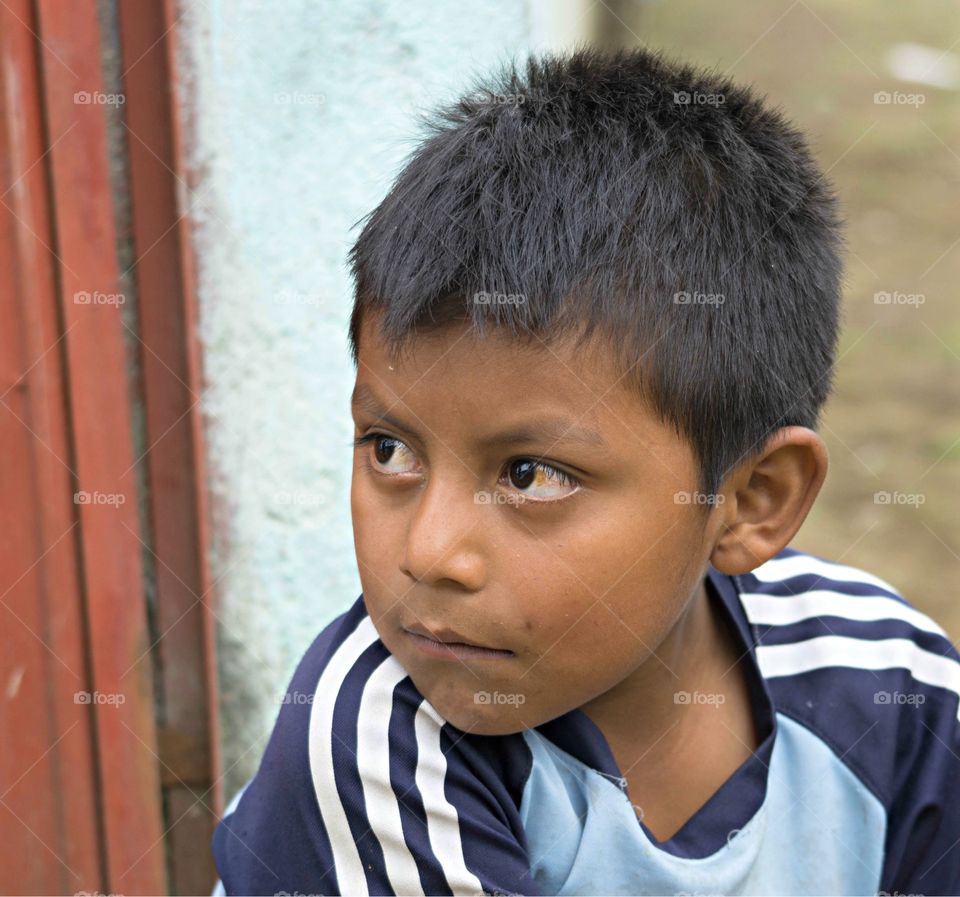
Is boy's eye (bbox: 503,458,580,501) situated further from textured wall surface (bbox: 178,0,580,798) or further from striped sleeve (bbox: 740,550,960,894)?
textured wall surface (bbox: 178,0,580,798)

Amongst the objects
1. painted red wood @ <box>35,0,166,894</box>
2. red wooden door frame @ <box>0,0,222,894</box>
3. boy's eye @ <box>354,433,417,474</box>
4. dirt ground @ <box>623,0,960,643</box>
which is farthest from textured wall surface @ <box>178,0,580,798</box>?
dirt ground @ <box>623,0,960,643</box>

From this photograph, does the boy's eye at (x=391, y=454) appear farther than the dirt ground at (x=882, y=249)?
No

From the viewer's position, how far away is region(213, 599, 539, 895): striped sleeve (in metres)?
1.33

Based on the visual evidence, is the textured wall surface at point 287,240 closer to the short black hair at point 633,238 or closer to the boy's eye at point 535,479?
the short black hair at point 633,238

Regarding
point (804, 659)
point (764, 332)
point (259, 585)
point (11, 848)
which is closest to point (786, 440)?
point (764, 332)

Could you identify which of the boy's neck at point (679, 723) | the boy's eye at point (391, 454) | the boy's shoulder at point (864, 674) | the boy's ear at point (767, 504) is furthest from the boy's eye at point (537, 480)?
the boy's shoulder at point (864, 674)

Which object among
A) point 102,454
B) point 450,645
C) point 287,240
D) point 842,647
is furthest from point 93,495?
point 842,647

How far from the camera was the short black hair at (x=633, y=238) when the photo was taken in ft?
4.19

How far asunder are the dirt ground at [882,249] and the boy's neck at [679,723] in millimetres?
1613

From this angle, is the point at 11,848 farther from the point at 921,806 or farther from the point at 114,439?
the point at 921,806

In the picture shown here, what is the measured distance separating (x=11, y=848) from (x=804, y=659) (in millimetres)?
1335

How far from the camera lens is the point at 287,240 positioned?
218 centimetres

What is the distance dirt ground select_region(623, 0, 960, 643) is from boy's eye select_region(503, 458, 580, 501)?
2.09m

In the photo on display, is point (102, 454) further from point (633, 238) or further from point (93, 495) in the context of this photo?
point (633, 238)
